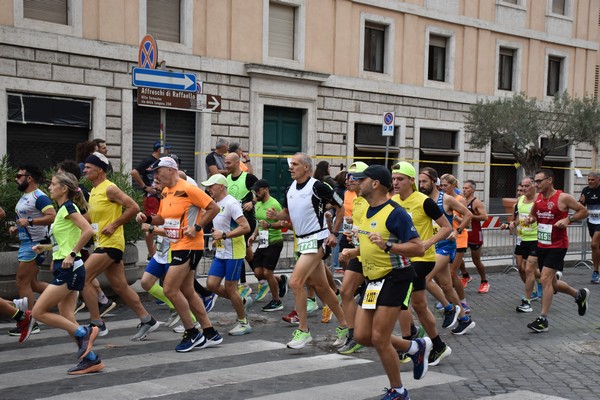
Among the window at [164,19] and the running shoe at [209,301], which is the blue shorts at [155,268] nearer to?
the running shoe at [209,301]

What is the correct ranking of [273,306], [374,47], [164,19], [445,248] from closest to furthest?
1. [445,248]
2. [273,306]
3. [164,19]
4. [374,47]

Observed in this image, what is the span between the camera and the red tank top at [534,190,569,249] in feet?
30.3

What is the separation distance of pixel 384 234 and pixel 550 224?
14.0 ft

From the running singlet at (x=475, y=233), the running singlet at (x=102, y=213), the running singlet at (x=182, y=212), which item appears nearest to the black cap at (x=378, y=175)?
the running singlet at (x=182, y=212)

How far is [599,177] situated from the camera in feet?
47.3

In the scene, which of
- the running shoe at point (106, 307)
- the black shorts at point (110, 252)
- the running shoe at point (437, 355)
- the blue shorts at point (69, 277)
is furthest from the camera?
the running shoe at point (106, 307)

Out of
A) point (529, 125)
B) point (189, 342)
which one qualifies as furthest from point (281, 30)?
point (189, 342)

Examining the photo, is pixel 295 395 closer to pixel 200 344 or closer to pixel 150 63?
pixel 200 344

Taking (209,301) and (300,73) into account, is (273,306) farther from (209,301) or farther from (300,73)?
(300,73)

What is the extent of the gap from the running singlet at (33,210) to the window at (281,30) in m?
14.6

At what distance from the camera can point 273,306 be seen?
10281 millimetres

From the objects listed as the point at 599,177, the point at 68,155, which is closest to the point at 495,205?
the point at 599,177

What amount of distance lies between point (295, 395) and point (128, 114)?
14309 mm

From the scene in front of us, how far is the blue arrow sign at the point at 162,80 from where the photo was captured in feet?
36.3
